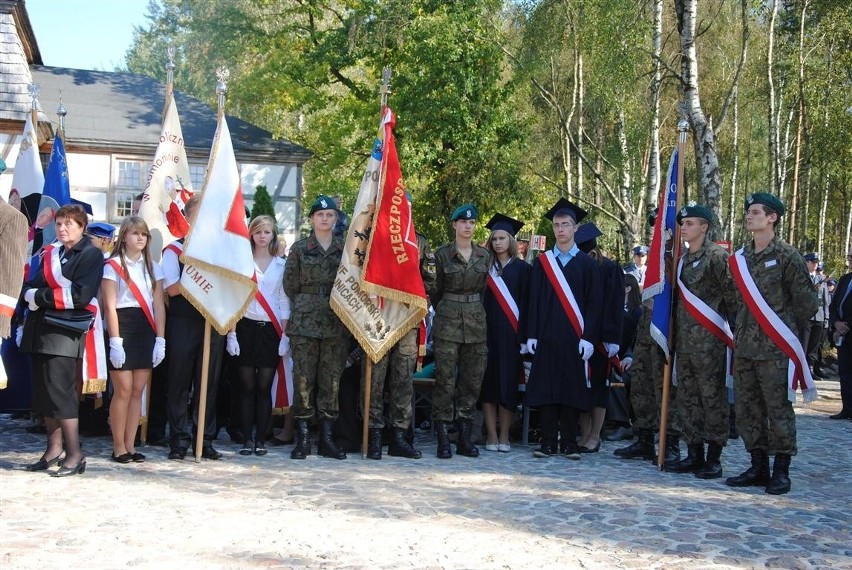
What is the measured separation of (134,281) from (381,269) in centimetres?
206

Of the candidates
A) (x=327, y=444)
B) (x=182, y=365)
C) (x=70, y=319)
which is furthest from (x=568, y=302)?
(x=70, y=319)

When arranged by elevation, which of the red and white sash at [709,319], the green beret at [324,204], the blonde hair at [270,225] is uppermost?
the green beret at [324,204]

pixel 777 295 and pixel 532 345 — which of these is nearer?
pixel 777 295

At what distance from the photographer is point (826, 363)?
2072 centimetres

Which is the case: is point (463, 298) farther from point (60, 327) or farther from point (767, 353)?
point (60, 327)

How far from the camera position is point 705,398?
7863 millimetres

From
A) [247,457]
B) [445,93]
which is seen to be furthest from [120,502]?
[445,93]

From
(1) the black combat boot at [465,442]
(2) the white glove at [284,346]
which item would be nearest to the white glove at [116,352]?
(2) the white glove at [284,346]

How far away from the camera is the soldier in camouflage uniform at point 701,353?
786 centimetres

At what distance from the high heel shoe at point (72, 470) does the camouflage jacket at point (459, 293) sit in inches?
124

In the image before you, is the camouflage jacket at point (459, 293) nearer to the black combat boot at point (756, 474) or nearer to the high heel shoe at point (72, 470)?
the black combat boot at point (756, 474)

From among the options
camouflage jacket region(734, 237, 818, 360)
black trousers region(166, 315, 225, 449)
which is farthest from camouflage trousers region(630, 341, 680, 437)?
black trousers region(166, 315, 225, 449)

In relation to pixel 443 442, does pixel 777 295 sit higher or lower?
higher

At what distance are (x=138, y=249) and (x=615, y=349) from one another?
4280 millimetres
